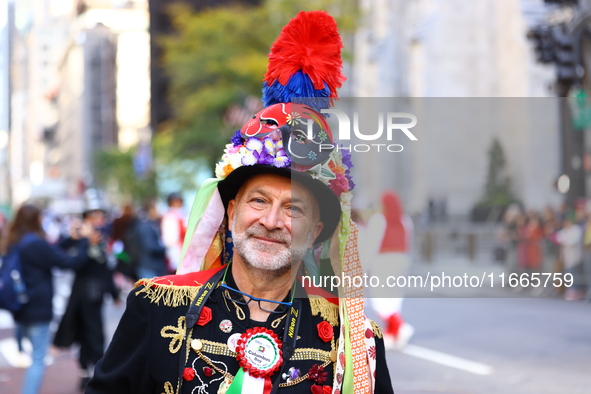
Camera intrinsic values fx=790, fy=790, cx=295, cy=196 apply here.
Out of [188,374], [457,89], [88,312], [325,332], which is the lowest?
[88,312]

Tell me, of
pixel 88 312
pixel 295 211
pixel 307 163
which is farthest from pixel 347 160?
pixel 88 312

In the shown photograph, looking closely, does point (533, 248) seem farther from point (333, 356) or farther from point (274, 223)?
point (274, 223)

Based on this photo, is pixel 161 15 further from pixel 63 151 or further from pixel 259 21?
pixel 63 151

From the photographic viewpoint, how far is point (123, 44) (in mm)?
96062

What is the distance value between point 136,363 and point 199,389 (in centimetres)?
23

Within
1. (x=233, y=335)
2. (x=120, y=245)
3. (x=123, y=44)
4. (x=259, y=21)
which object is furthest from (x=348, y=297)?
Answer: (x=123, y=44)

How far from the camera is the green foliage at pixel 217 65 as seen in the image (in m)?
28.0

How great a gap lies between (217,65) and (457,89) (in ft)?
33.7

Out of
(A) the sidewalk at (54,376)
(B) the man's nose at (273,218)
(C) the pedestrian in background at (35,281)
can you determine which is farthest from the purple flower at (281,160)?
(A) the sidewalk at (54,376)

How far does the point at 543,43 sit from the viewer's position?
1314 centimetres

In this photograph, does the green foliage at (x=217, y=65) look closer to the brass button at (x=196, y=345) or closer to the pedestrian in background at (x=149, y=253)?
the pedestrian in background at (x=149, y=253)

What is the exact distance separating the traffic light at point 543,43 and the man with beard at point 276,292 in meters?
11.1

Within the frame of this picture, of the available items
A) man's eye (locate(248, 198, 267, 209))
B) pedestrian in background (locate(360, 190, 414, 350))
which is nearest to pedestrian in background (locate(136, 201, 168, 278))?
pedestrian in background (locate(360, 190, 414, 350))

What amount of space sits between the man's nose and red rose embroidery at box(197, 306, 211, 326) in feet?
1.16
